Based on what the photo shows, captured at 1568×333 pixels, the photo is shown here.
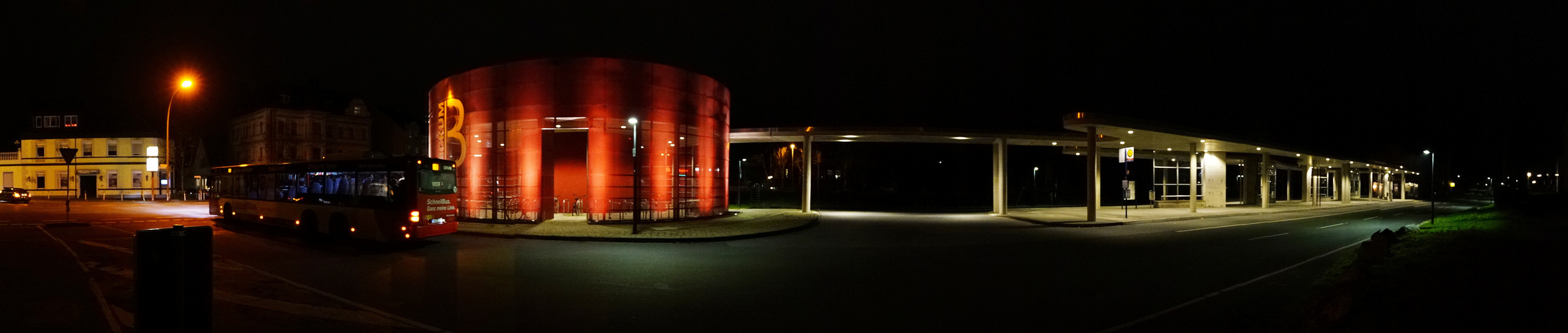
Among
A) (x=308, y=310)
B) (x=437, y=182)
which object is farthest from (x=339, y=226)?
(x=308, y=310)

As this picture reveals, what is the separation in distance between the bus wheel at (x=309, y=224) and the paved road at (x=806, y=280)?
0.51 m

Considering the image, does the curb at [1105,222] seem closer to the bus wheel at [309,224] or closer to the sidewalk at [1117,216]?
the sidewalk at [1117,216]

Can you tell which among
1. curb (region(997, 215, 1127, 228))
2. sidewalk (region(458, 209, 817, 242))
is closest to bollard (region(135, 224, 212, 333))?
sidewalk (region(458, 209, 817, 242))

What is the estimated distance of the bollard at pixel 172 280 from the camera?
10.9 ft

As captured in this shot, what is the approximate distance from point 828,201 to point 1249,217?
888 inches

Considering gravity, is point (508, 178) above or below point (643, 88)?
below

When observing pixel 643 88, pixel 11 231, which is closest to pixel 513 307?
pixel 643 88

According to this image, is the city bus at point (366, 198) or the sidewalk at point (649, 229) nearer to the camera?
the city bus at point (366, 198)

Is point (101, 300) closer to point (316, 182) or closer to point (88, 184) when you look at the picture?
point (316, 182)

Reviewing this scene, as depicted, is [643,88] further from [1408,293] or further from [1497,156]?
[1497,156]

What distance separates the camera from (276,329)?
7.06 metres

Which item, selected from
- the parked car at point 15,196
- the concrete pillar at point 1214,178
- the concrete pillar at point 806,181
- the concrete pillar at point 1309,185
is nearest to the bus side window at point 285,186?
the concrete pillar at point 806,181

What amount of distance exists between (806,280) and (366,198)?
11627 mm

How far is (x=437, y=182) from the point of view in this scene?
1656 cm
